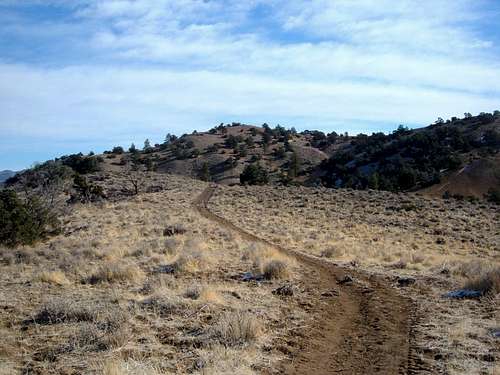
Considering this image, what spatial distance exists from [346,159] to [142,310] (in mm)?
92546

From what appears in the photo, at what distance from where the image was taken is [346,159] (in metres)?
99.1

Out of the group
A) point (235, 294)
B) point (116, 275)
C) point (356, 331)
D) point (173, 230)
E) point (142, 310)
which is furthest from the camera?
point (173, 230)

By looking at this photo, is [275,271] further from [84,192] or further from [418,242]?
[84,192]

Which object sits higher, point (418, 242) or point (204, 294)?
point (204, 294)

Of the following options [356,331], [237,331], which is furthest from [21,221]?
[356,331]

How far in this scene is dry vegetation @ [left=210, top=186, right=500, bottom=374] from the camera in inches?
330

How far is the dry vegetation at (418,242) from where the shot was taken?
8.38 meters

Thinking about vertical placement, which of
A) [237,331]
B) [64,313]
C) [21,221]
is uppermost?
[21,221]

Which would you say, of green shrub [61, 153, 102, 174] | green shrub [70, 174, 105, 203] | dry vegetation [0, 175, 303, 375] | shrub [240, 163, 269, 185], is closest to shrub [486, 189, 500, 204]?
shrub [240, 163, 269, 185]

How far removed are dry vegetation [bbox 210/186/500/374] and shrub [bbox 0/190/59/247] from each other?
1111 cm

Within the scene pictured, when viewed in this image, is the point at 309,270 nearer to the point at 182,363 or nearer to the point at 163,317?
the point at 163,317

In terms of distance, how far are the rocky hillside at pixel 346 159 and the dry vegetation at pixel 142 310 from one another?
112 feet

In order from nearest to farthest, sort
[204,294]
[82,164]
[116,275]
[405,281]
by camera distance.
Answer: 1. [204,294]
2. [116,275]
3. [405,281]
4. [82,164]

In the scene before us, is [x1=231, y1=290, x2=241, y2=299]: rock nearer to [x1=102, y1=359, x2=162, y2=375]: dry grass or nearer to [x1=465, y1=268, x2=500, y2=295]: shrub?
[x1=102, y1=359, x2=162, y2=375]: dry grass
